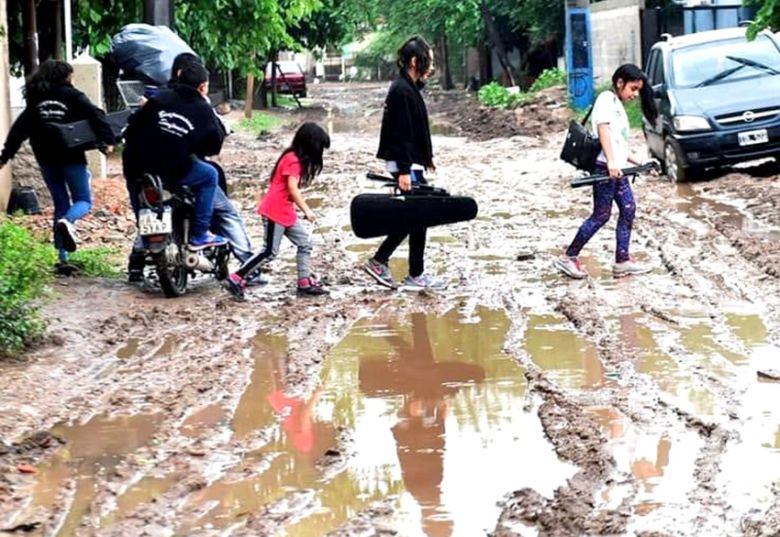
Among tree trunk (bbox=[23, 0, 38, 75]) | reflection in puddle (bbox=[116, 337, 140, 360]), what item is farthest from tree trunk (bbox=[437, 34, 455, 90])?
reflection in puddle (bbox=[116, 337, 140, 360])

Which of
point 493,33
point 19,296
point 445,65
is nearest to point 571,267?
point 19,296

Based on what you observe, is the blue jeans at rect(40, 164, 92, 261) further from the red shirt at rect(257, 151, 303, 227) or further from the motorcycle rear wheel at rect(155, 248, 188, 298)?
the red shirt at rect(257, 151, 303, 227)

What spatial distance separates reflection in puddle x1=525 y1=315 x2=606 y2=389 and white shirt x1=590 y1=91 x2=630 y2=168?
199 centimetres

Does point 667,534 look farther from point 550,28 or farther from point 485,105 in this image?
point 550,28

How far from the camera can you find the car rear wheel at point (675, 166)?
691 inches

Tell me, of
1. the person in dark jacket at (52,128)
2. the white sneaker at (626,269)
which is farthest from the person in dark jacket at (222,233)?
the white sneaker at (626,269)

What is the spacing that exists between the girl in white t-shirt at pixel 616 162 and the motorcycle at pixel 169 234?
2.86 m

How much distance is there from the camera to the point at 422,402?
7.47m

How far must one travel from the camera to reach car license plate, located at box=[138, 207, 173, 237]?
1055cm

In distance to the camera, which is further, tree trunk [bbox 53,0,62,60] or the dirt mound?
the dirt mound

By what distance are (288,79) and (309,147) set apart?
4314 centimetres

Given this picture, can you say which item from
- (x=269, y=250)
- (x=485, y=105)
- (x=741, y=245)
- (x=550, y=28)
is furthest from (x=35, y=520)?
(x=550, y=28)

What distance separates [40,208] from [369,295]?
20.0 feet

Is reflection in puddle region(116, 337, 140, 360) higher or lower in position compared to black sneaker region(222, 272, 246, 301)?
lower
